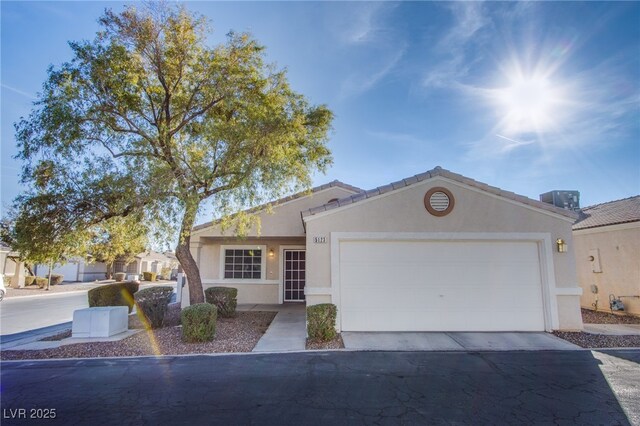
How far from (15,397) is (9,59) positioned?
850 cm

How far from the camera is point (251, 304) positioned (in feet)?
49.1

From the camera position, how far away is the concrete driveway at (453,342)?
7625 millimetres

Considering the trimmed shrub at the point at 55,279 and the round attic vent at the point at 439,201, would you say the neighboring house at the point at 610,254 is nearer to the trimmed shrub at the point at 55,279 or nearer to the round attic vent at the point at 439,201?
the round attic vent at the point at 439,201

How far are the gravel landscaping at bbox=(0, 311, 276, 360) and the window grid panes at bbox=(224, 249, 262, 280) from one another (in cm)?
553

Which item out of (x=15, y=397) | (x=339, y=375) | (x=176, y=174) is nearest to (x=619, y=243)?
(x=339, y=375)

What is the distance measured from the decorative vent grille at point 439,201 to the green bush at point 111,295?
1152cm

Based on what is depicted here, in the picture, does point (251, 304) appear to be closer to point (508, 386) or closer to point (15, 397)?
point (15, 397)

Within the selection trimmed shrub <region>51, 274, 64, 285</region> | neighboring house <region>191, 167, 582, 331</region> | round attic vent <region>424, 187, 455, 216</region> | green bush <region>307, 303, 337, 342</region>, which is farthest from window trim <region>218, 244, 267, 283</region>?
trimmed shrub <region>51, 274, 64, 285</region>

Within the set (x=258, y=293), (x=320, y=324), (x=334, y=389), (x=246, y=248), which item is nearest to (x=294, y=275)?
(x=258, y=293)

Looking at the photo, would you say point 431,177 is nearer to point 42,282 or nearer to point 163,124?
point 163,124

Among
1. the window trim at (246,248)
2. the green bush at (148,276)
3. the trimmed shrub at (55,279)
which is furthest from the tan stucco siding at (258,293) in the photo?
the green bush at (148,276)

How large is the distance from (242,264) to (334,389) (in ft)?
35.3

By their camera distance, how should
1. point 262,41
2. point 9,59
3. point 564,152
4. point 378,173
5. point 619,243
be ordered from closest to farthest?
point 9,59 < point 262,41 < point 619,243 < point 564,152 < point 378,173

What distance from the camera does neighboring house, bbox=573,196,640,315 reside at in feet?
35.9
